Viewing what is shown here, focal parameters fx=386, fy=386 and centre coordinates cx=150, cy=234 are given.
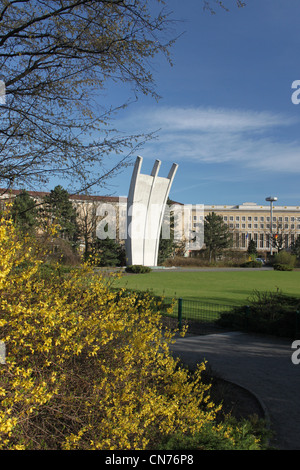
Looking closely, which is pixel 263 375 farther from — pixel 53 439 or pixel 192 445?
pixel 53 439

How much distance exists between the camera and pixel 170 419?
11.5 feet

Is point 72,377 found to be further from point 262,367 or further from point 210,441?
point 262,367

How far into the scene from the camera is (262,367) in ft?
25.7

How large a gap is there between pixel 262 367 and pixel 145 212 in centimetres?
3653

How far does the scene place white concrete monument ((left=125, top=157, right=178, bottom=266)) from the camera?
139 ft

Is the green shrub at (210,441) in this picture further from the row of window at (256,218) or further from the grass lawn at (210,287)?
the row of window at (256,218)

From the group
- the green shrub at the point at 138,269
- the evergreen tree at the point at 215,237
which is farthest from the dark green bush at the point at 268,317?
the evergreen tree at the point at 215,237

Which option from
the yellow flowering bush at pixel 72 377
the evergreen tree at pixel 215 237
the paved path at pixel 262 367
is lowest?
the paved path at pixel 262 367

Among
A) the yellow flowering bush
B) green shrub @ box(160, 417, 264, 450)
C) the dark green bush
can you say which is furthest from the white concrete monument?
the yellow flowering bush

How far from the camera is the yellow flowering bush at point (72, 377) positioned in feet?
9.18

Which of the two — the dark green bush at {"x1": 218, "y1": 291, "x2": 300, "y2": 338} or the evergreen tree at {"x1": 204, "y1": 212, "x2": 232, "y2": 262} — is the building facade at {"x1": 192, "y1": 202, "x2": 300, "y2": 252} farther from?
the dark green bush at {"x1": 218, "y1": 291, "x2": 300, "y2": 338}

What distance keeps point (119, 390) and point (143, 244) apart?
4233 cm

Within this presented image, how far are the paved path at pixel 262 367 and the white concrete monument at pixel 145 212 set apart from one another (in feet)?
105

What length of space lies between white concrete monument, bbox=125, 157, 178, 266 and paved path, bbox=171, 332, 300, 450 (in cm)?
3197
